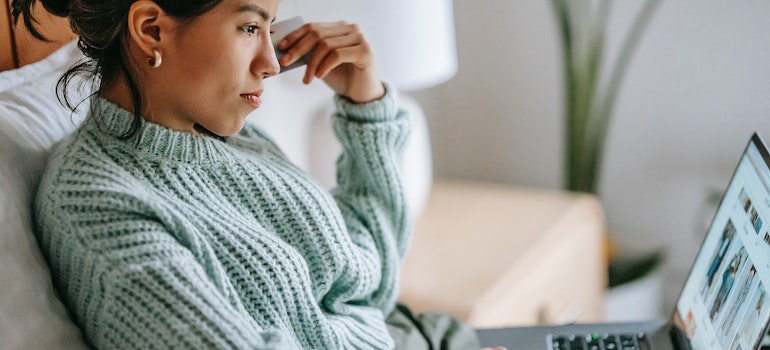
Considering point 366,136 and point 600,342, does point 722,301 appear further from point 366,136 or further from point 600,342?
point 366,136

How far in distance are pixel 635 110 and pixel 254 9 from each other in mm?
1415

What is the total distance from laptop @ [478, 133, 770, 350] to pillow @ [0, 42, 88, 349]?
613mm

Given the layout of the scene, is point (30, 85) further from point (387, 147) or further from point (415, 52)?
point (415, 52)

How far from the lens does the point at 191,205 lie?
971 millimetres

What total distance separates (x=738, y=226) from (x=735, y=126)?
1.05 m

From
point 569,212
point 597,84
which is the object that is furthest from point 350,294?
point 597,84

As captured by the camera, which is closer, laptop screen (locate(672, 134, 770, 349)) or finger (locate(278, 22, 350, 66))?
laptop screen (locate(672, 134, 770, 349))

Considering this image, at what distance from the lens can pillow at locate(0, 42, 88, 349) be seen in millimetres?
863

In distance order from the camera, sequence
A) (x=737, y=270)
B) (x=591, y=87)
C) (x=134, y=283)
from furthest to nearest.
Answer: (x=591, y=87) < (x=737, y=270) < (x=134, y=283)

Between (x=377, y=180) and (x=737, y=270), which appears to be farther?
(x=377, y=180)

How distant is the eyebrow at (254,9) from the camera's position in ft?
3.09

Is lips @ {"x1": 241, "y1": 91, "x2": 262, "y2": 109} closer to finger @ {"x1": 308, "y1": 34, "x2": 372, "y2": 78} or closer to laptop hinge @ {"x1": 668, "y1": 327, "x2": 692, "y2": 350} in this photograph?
finger @ {"x1": 308, "y1": 34, "x2": 372, "y2": 78}

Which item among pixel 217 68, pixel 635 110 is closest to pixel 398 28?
pixel 217 68

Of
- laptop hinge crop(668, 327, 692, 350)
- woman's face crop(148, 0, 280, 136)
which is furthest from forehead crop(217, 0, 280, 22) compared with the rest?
laptop hinge crop(668, 327, 692, 350)
